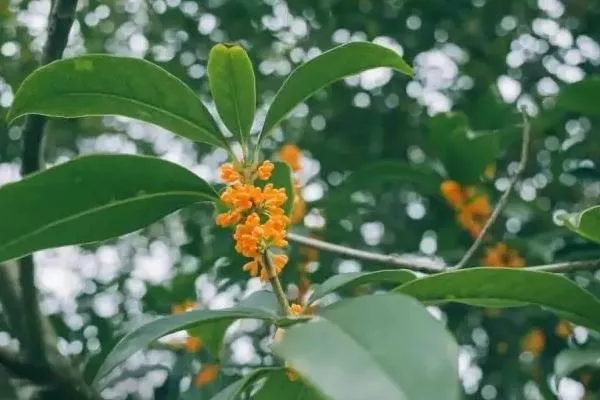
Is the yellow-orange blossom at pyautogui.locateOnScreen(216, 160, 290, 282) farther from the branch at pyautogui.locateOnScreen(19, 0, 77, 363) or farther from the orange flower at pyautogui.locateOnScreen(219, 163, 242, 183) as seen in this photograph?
the branch at pyautogui.locateOnScreen(19, 0, 77, 363)

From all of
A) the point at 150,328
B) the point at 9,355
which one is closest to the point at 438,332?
the point at 150,328

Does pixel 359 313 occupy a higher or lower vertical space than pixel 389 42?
higher

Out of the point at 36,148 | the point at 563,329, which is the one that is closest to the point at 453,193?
the point at 563,329

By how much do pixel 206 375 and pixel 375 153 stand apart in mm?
811

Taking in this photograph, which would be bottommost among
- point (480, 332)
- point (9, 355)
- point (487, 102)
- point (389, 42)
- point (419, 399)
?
point (480, 332)

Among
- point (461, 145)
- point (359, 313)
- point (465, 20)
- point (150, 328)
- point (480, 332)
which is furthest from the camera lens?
point (465, 20)

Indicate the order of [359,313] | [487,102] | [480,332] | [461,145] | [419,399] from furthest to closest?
[480,332] < [487,102] < [461,145] < [359,313] < [419,399]

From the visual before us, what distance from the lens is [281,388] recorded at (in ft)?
2.52

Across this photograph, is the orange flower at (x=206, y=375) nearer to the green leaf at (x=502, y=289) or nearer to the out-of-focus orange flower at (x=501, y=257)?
the out-of-focus orange flower at (x=501, y=257)

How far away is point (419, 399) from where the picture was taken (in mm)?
514

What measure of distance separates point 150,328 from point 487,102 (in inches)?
47.0

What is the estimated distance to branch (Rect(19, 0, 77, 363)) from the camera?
1048mm

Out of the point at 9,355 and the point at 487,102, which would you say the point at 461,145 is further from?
the point at 9,355

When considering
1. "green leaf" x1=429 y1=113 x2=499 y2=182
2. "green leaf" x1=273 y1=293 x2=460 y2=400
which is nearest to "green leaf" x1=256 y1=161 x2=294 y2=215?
"green leaf" x1=273 y1=293 x2=460 y2=400
